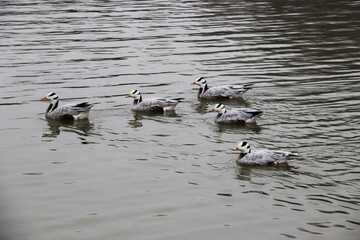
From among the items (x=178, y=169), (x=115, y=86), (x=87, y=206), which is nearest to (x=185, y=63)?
(x=115, y=86)

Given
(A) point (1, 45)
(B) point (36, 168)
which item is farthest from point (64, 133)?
(A) point (1, 45)

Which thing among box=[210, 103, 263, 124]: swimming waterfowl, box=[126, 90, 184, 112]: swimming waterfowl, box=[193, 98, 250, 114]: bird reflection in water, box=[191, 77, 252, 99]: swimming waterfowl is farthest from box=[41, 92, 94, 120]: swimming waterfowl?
box=[191, 77, 252, 99]: swimming waterfowl

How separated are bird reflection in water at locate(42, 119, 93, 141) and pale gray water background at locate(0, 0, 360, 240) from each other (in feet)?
0.36

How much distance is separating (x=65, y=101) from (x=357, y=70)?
1214 centimetres

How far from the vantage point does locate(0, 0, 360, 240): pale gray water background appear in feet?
41.4

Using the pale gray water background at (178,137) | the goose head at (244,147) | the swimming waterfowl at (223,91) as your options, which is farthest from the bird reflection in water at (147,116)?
the goose head at (244,147)

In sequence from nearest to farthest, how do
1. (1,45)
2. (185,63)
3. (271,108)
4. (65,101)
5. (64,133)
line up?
(64,133) → (271,108) → (65,101) → (185,63) → (1,45)

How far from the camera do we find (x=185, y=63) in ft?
101

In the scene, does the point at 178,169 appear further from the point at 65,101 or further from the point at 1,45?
the point at 1,45

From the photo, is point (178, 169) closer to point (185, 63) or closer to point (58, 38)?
point (185, 63)

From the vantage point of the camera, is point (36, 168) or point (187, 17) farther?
point (187, 17)

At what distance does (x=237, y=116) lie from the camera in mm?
20141

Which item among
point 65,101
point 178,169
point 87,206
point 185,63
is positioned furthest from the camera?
point 185,63

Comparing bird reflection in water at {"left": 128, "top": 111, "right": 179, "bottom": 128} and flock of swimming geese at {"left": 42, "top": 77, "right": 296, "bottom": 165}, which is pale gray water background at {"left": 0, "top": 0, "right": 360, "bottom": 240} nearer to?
bird reflection in water at {"left": 128, "top": 111, "right": 179, "bottom": 128}
